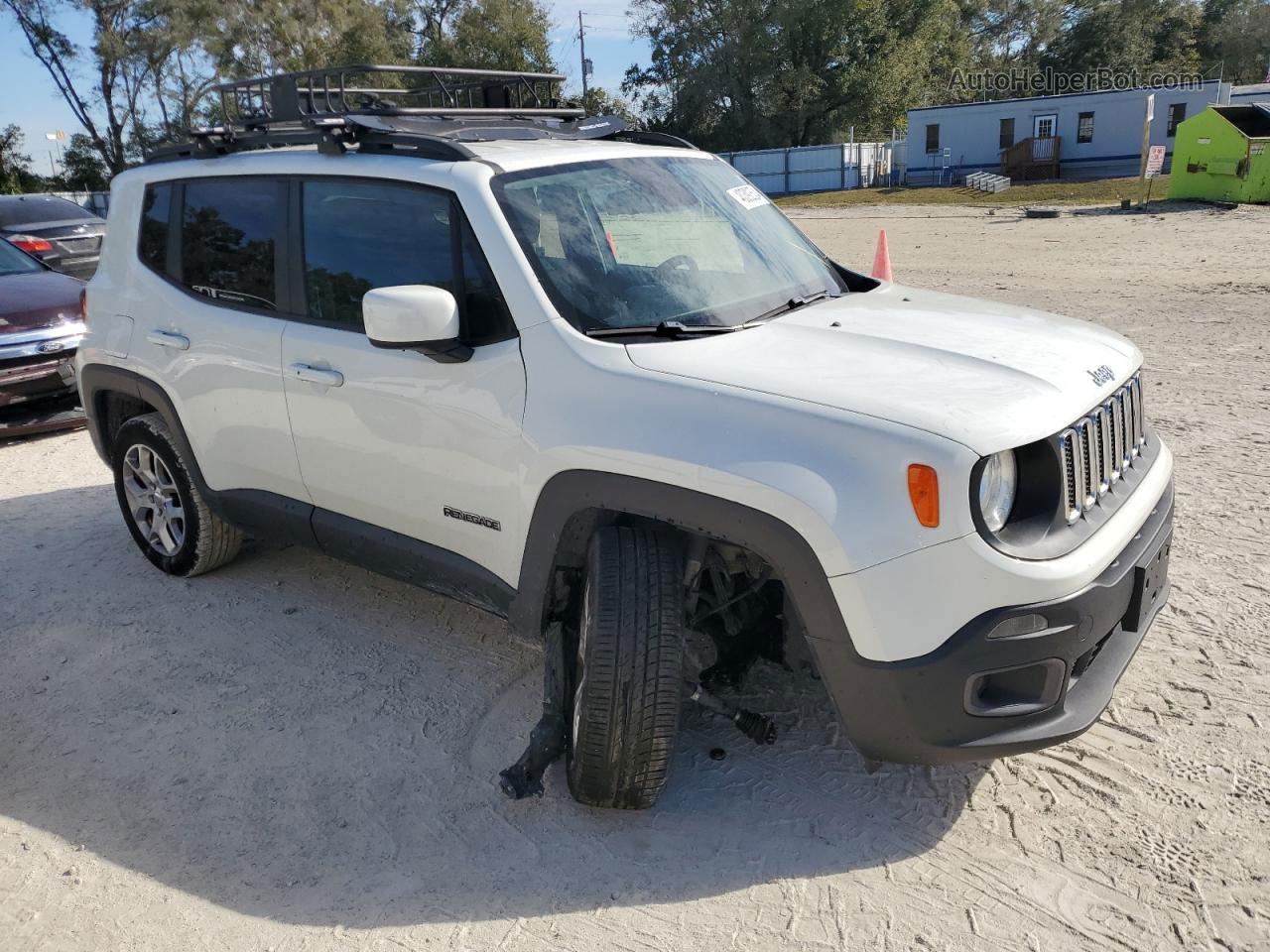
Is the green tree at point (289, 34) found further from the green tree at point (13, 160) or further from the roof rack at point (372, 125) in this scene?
the roof rack at point (372, 125)

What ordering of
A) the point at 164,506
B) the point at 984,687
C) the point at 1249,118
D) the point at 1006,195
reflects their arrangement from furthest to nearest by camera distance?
the point at 1006,195
the point at 1249,118
the point at 164,506
the point at 984,687

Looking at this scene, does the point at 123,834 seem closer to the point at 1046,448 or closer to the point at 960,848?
the point at 960,848

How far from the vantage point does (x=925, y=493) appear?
8.16 feet

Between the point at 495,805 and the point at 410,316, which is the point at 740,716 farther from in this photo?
the point at 410,316

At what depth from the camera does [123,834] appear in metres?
3.19

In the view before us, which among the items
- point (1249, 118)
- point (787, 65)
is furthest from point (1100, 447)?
point (787, 65)

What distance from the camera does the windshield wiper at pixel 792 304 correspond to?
3.41 m

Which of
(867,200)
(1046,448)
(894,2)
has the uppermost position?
(894,2)

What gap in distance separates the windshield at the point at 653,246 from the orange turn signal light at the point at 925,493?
1.02 meters

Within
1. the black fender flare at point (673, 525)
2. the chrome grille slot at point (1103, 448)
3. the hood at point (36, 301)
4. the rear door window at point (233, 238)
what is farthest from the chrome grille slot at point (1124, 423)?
the hood at point (36, 301)

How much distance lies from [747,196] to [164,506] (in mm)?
3094

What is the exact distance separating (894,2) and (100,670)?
175 feet

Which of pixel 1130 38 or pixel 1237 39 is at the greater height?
pixel 1130 38

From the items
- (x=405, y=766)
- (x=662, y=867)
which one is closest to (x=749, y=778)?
(x=662, y=867)
